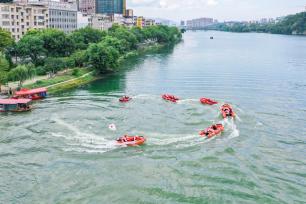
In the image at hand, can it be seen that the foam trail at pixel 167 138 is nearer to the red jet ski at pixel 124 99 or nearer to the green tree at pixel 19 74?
the red jet ski at pixel 124 99

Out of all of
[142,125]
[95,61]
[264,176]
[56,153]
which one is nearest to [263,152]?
[264,176]

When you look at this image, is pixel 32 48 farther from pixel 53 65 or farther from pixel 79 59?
pixel 79 59

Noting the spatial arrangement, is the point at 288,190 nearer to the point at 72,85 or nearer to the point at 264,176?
the point at 264,176

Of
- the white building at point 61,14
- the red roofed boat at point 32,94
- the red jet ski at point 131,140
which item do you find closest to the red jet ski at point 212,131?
the red jet ski at point 131,140

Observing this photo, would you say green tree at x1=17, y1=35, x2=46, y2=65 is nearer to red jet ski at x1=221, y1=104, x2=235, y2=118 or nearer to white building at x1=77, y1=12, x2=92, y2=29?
red jet ski at x1=221, y1=104, x2=235, y2=118

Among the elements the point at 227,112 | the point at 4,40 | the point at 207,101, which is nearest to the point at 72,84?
the point at 4,40

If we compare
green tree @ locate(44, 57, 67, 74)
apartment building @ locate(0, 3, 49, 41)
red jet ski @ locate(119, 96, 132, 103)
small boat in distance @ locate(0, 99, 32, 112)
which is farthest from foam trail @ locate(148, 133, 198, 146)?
apartment building @ locate(0, 3, 49, 41)
